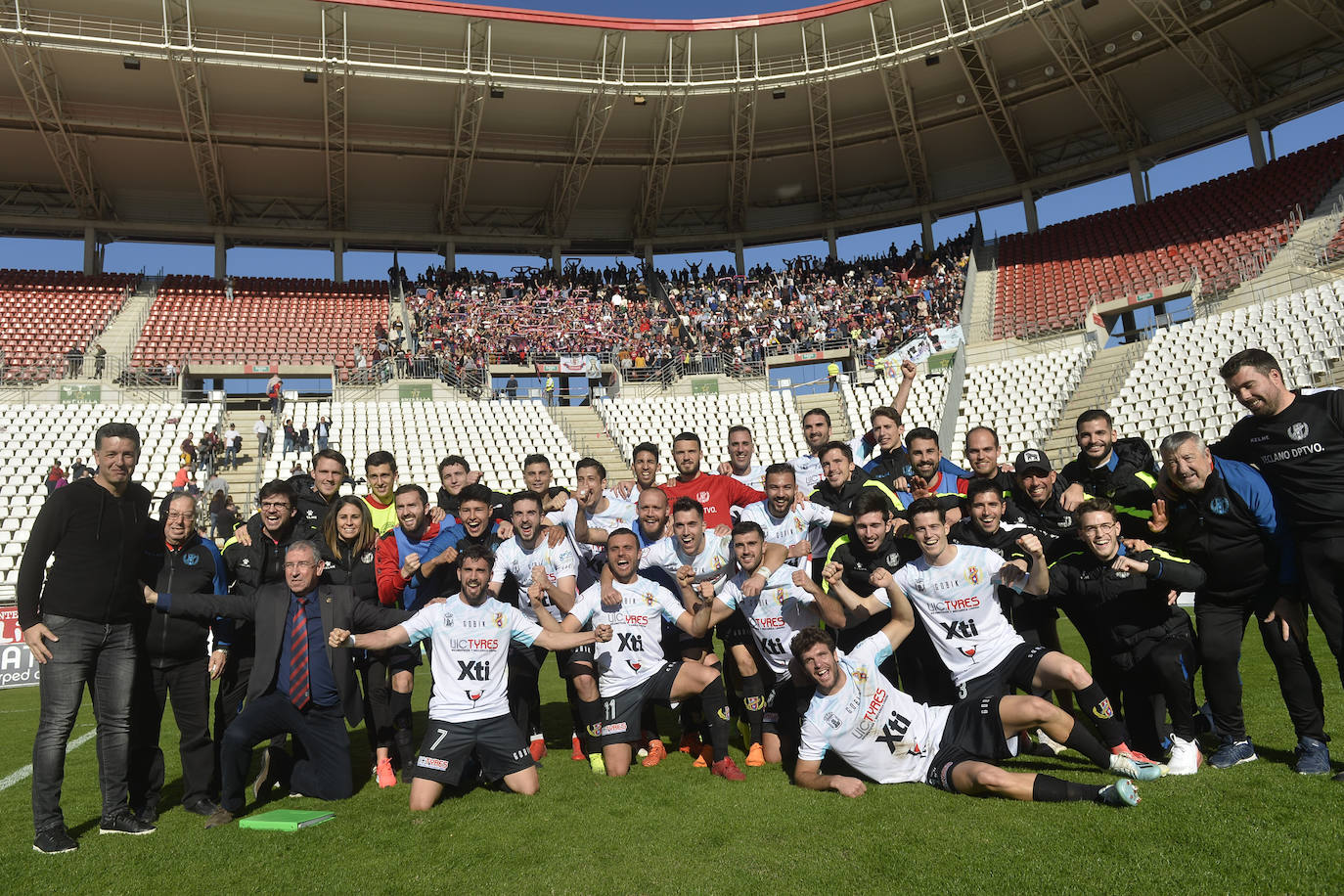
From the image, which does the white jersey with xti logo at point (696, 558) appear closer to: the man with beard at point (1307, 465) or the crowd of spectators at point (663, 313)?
the man with beard at point (1307, 465)

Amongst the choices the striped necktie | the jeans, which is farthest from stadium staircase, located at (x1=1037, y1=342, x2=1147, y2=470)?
the jeans

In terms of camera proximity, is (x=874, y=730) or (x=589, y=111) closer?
(x=874, y=730)

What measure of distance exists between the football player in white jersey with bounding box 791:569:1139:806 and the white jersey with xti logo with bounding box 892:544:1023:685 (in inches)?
15.8

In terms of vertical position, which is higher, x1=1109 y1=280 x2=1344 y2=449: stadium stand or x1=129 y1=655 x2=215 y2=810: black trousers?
x1=1109 y1=280 x2=1344 y2=449: stadium stand

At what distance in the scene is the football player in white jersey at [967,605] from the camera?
5.05m

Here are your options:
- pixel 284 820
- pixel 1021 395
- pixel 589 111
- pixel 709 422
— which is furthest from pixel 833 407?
pixel 284 820

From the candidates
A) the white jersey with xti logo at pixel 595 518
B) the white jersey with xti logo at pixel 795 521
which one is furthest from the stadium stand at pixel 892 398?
the white jersey with xti logo at pixel 795 521

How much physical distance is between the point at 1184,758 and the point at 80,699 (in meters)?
6.10

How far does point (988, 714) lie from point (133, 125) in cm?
3133

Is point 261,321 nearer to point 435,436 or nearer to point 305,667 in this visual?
point 435,436

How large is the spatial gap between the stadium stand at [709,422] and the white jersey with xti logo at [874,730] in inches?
632

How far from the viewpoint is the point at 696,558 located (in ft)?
20.5

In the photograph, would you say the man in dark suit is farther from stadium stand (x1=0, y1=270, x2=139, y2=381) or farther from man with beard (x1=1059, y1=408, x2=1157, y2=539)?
stadium stand (x1=0, y1=270, x2=139, y2=381)

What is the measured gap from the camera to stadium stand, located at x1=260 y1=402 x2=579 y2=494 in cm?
2017
